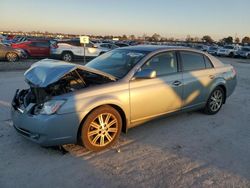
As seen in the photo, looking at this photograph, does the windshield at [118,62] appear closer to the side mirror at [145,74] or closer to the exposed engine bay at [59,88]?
the side mirror at [145,74]

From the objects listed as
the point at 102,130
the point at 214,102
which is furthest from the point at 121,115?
the point at 214,102

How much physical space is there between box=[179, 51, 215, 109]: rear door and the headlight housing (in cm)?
254

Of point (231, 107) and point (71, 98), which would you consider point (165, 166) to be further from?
point (231, 107)

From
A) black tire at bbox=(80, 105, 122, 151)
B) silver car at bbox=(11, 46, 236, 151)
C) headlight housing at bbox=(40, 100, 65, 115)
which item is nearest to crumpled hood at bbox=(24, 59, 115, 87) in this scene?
silver car at bbox=(11, 46, 236, 151)

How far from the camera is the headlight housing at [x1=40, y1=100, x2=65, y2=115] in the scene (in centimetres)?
374

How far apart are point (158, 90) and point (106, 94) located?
42.7 inches

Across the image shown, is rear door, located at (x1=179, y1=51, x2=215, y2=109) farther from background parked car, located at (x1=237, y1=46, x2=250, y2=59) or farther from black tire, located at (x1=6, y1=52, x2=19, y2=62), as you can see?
background parked car, located at (x1=237, y1=46, x2=250, y2=59)

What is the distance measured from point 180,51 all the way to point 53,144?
2999mm

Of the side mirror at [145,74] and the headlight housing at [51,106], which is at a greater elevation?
the side mirror at [145,74]

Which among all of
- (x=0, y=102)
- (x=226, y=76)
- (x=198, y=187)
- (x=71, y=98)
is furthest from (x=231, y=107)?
(x=0, y=102)

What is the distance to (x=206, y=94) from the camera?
584 cm

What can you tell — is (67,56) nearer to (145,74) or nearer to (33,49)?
(33,49)

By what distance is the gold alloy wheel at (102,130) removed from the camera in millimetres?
4078

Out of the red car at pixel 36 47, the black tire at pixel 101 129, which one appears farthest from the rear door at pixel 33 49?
the black tire at pixel 101 129
